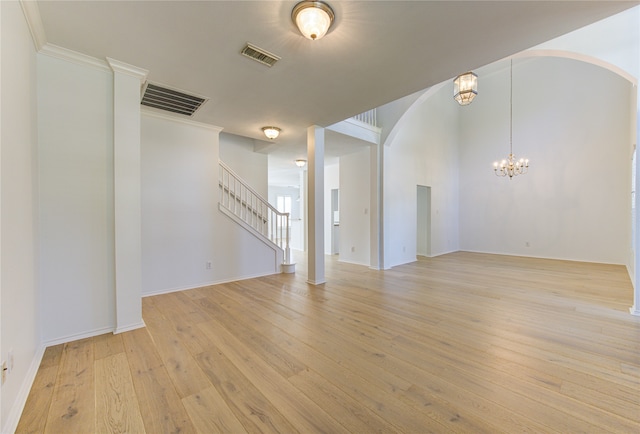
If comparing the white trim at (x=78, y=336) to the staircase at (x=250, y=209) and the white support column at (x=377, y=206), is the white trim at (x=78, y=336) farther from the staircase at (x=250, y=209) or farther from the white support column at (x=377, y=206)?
the white support column at (x=377, y=206)

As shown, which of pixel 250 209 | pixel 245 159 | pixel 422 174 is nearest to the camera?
pixel 250 209

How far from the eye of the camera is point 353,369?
1.96 meters

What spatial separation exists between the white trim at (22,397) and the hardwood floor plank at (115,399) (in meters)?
0.35

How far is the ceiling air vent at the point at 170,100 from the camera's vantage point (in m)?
3.14

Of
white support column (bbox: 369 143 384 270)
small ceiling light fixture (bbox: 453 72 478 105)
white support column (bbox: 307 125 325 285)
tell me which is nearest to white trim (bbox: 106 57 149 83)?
white support column (bbox: 307 125 325 285)

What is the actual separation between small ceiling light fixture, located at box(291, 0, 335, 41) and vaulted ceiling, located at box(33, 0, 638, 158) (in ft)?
0.22

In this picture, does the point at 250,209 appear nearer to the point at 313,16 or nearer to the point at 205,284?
the point at 205,284

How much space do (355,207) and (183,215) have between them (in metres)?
3.94

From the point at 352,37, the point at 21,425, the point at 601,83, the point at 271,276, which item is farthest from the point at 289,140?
the point at 601,83

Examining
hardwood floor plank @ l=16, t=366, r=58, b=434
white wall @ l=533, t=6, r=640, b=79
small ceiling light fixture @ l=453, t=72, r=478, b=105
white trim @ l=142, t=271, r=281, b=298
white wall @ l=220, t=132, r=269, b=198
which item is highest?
small ceiling light fixture @ l=453, t=72, r=478, b=105

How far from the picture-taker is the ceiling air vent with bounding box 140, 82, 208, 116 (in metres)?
3.14

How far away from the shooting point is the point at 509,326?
2.74 meters

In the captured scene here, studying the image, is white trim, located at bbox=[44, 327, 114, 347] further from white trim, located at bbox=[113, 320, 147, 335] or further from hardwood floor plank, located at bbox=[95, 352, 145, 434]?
hardwood floor plank, located at bbox=[95, 352, 145, 434]

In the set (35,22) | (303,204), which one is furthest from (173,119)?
(303,204)
